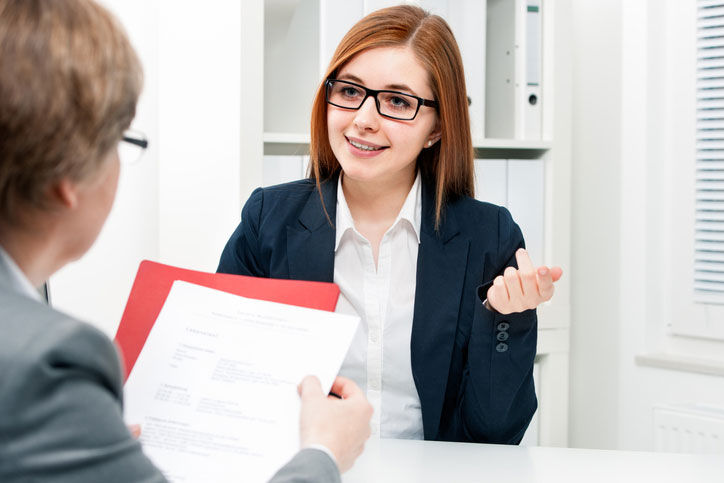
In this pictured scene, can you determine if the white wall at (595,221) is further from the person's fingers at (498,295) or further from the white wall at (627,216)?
the person's fingers at (498,295)

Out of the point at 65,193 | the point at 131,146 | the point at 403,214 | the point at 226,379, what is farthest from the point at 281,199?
the point at 65,193

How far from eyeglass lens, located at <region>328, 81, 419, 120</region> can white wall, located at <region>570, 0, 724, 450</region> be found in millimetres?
1100

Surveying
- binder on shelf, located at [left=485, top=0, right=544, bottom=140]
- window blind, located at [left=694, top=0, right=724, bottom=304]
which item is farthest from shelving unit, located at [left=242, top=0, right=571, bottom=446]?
window blind, located at [left=694, top=0, right=724, bottom=304]

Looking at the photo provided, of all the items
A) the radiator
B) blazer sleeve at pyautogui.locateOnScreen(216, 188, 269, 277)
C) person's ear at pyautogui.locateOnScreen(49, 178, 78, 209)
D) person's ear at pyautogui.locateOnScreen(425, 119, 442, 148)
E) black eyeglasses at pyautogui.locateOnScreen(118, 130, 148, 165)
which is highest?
person's ear at pyautogui.locateOnScreen(425, 119, 442, 148)

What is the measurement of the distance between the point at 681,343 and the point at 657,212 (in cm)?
42

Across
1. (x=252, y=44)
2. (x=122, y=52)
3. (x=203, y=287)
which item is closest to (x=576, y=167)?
(x=252, y=44)

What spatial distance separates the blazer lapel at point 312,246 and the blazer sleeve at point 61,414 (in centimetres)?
83

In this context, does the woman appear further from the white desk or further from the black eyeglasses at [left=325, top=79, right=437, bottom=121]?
the white desk

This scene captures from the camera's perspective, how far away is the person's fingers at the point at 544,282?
3.59 feet

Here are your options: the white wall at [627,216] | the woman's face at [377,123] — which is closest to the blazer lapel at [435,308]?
the woman's face at [377,123]

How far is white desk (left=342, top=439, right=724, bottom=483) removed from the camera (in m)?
0.94

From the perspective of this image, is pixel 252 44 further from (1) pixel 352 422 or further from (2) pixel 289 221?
(1) pixel 352 422

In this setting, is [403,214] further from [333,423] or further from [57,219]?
[57,219]

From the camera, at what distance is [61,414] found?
18.6 inches
